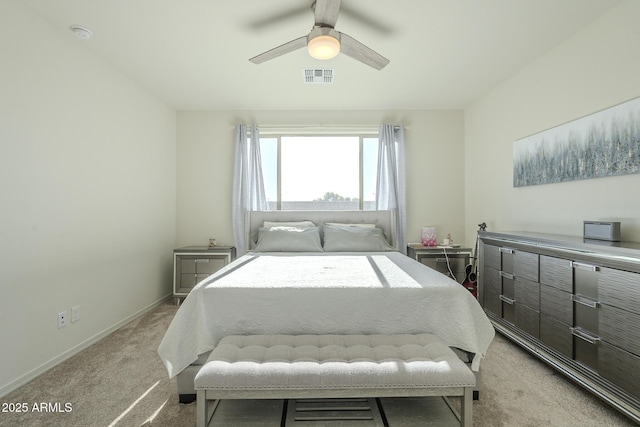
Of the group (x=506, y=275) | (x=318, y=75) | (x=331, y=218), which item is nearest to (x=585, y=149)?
(x=506, y=275)

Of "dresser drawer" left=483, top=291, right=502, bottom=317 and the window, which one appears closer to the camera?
"dresser drawer" left=483, top=291, right=502, bottom=317

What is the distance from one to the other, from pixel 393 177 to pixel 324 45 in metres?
2.37

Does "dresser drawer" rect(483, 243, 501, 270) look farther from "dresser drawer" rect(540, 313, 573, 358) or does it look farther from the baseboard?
the baseboard

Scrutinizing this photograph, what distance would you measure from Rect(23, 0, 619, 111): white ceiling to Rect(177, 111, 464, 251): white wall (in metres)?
0.56

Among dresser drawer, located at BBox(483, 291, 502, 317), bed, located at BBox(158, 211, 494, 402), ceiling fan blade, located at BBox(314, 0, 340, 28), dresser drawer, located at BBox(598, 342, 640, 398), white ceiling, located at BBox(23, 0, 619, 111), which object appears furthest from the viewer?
dresser drawer, located at BBox(483, 291, 502, 317)

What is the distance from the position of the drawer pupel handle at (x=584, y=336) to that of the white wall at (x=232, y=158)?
2.36 metres

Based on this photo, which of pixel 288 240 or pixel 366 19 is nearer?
pixel 366 19

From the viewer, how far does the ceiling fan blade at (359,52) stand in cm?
209

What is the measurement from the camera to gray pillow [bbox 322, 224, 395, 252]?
339cm

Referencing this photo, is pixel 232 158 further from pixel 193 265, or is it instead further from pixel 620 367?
pixel 620 367

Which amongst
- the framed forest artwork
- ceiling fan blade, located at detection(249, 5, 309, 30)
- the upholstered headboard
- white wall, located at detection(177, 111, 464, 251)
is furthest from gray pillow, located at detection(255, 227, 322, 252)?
the framed forest artwork

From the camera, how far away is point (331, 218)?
155 inches

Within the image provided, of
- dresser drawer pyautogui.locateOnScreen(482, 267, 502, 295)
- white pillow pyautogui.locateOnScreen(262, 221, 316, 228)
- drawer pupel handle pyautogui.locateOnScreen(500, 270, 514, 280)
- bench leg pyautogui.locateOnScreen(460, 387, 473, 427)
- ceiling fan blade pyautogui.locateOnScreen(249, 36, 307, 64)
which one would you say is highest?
ceiling fan blade pyautogui.locateOnScreen(249, 36, 307, 64)

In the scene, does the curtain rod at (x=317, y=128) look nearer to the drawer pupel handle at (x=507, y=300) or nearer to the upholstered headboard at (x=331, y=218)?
→ the upholstered headboard at (x=331, y=218)
